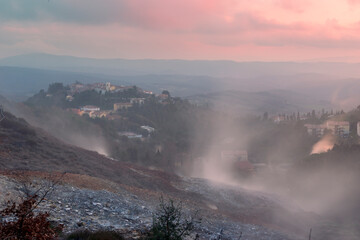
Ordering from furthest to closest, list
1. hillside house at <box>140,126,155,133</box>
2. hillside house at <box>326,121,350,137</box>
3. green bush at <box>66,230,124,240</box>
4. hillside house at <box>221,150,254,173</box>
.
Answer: hillside house at <box>140,126,155,133</box> < hillside house at <box>326,121,350,137</box> < hillside house at <box>221,150,254,173</box> < green bush at <box>66,230,124,240</box>

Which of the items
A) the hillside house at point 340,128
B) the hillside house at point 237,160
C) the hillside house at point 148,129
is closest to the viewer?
the hillside house at point 237,160

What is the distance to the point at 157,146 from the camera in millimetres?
45562

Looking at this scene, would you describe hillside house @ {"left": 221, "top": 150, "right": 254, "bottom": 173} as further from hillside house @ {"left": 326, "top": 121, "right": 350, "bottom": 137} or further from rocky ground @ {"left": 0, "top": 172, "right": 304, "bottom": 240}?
rocky ground @ {"left": 0, "top": 172, "right": 304, "bottom": 240}

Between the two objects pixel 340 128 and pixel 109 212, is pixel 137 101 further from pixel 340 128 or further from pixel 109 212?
pixel 109 212

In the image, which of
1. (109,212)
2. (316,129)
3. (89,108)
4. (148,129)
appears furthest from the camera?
(89,108)

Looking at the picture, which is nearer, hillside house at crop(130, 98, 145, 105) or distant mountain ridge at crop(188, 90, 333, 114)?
hillside house at crop(130, 98, 145, 105)

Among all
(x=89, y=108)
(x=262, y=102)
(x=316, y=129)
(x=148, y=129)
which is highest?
(x=89, y=108)

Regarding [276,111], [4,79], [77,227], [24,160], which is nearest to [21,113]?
[24,160]

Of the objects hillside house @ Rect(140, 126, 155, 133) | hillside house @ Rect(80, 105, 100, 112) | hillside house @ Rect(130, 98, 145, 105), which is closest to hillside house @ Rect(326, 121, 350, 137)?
hillside house @ Rect(140, 126, 155, 133)

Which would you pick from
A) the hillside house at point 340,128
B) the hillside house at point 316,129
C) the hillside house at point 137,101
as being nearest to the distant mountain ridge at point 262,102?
the hillside house at point 137,101

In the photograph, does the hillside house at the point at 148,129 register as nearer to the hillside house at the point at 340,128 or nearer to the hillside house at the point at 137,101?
the hillside house at the point at 137,101

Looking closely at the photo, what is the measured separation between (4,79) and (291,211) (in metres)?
119

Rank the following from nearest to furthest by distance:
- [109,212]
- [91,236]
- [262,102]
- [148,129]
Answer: [91,236]
[109,212]
[148,129]
[262,102]

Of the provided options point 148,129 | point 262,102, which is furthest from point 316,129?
point 262,102
